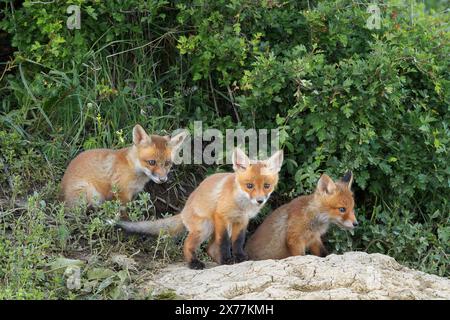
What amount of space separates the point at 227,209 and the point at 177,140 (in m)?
1.09

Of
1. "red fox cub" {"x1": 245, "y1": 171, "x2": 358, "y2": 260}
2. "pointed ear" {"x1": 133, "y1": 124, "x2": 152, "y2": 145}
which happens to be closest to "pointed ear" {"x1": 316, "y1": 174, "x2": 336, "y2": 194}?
"red fox cub" {"x1": 245, "y1": 171, "x2": 358, "y2": 260}

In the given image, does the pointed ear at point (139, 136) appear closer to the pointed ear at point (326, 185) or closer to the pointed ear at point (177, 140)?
the pointed ear at point (177, 140)

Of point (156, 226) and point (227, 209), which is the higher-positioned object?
point (227, 209)

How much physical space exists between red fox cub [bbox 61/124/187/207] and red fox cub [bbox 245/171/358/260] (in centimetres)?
116

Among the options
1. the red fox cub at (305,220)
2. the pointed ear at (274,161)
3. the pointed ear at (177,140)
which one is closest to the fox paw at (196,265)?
the red fox cub at (305,220)

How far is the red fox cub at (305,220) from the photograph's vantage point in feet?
25.2

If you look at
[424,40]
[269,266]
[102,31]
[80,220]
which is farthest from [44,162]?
[424,40]

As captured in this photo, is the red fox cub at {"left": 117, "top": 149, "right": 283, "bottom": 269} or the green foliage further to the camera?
the green foliage

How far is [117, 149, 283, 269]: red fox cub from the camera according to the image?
733 centimetres

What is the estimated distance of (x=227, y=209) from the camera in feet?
24.1

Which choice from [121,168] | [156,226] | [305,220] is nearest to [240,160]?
[305,220]

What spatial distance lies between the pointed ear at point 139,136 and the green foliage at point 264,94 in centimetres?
56

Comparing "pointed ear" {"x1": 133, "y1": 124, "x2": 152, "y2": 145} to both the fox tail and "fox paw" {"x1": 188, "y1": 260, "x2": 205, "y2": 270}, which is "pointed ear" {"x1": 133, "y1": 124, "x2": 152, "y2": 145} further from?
"fox paw" {"x1": 188, "y1": 260, "x2": 205, "y2": 270}

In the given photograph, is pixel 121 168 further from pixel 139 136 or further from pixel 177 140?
pixel 177 140
